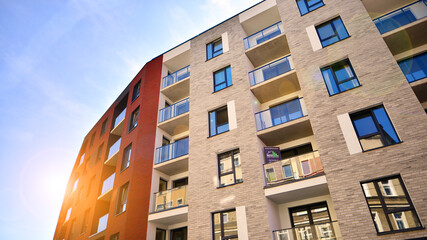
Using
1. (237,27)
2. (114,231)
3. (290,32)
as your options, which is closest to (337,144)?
(290,32)

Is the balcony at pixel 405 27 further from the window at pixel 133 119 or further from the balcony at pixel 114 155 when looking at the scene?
the balcony at pixel 114 155

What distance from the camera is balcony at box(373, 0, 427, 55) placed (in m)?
11.1

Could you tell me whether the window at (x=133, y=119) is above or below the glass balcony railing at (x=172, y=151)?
above

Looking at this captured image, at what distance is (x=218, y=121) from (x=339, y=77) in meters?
6.23

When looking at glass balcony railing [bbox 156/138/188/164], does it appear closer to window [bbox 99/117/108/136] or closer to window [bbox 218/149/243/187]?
window [bbox 218/149/243/187]

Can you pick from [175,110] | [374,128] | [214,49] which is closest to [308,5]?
[214,49]

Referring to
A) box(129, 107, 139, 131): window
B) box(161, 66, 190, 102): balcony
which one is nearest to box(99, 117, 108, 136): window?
box(129, 107, 139, 131): window

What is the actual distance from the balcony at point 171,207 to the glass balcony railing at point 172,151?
1947mm

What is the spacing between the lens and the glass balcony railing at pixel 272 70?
13.4m

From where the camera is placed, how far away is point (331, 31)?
42.0 ft

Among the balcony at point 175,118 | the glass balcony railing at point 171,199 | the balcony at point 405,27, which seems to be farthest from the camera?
the balcony at point 175,118

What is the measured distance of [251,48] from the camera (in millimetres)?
14992

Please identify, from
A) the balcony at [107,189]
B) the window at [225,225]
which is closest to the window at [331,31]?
the window at [225,225]

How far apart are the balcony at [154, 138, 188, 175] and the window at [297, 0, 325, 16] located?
31.6ft
